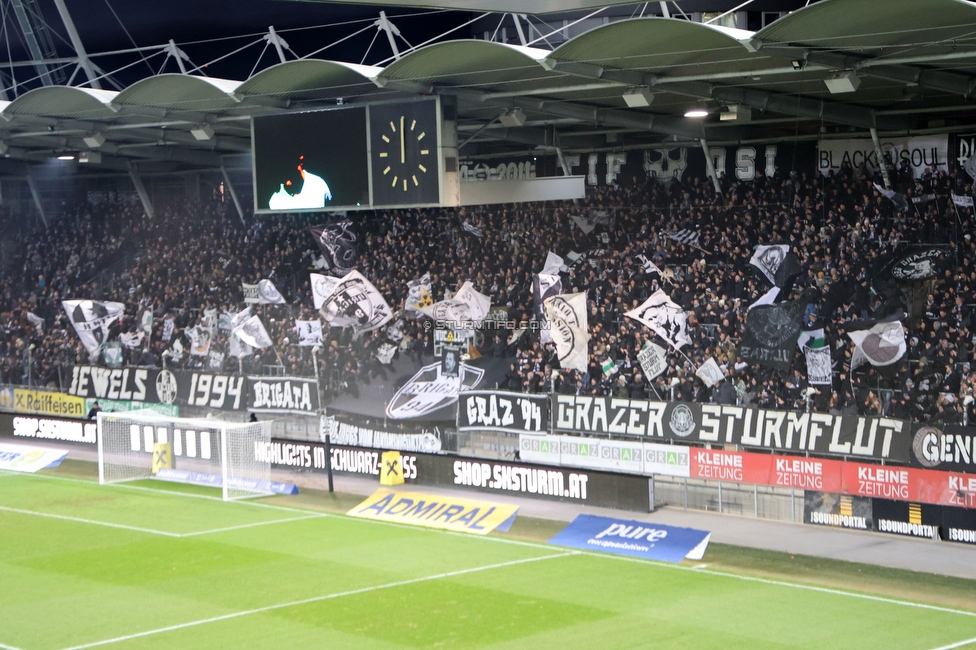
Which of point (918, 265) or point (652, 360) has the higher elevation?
point (918, 265)

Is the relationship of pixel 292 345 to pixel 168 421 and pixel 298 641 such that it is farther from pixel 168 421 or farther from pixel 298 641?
pixel 298 641

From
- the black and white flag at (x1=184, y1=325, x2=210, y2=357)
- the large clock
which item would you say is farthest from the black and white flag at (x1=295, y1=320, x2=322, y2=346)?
the large clock

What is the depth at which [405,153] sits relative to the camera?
1702 cm

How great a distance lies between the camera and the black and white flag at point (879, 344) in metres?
19.9

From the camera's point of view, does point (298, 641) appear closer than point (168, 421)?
Yes

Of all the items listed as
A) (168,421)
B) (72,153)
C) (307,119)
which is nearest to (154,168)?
(72,153)

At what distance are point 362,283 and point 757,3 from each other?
11.1 metres

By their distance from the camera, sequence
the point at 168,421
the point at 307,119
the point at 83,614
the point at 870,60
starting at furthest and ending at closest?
1. the point at 168,421
2. the point at 307,119
3. the point at 870,60
4. the point at 83,614

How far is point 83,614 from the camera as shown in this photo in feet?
42.4

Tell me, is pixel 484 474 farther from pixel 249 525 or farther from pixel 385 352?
pixel 385 352

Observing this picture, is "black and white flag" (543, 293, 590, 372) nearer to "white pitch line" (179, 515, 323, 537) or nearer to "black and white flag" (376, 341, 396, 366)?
"black and white flag" (376, 341, 396, 366)

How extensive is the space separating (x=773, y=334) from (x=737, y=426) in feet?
11.0

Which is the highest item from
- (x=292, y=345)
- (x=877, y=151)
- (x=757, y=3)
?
(x=757, y=3)

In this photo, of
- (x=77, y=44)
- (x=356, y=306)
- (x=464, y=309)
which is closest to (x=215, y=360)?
(x=356, y=306)
